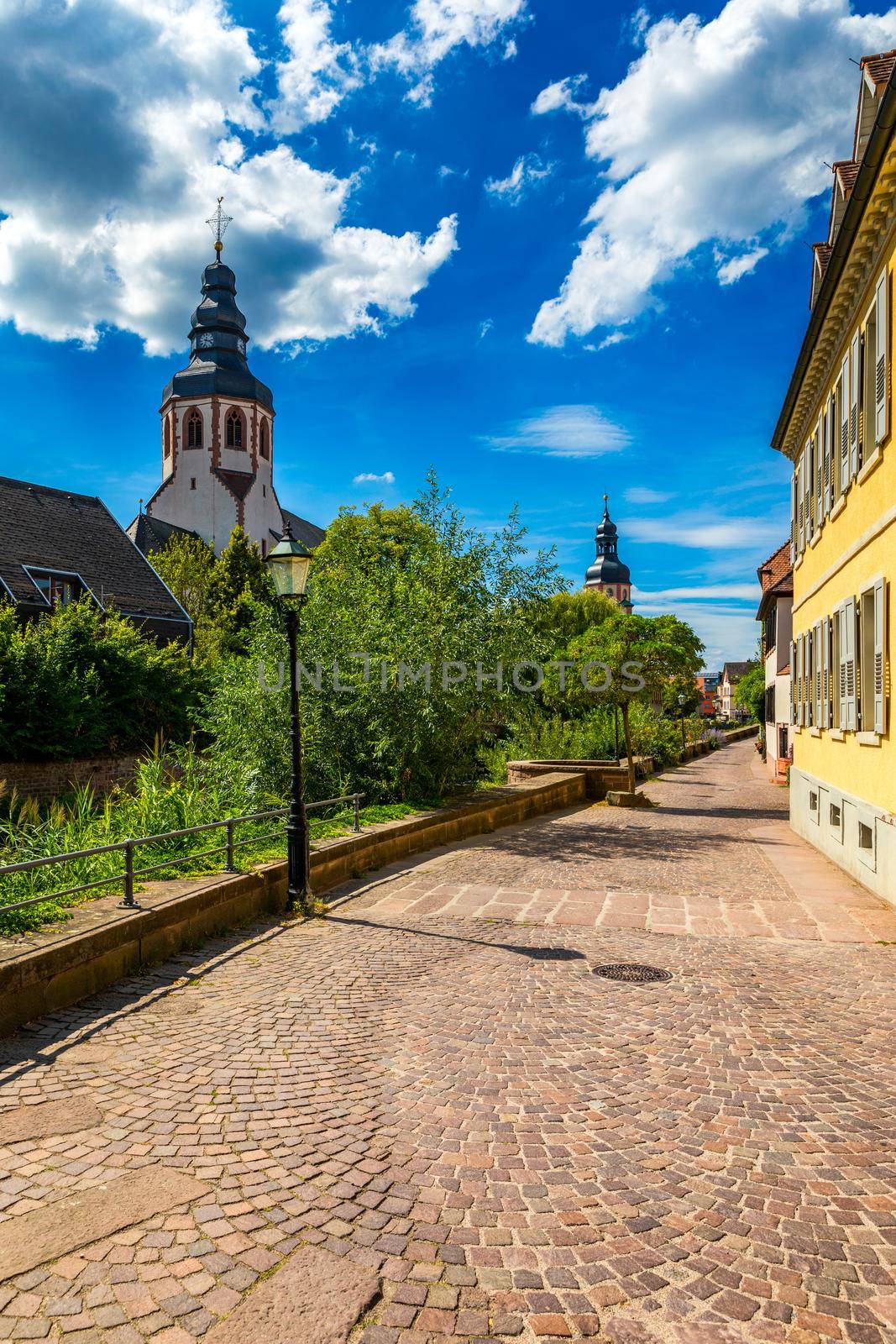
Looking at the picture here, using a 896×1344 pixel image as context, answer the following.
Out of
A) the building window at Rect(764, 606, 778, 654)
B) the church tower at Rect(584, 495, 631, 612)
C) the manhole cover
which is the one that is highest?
the church tower at Rect(584, 495, 631, 612)

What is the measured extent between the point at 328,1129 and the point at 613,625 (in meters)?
20.4

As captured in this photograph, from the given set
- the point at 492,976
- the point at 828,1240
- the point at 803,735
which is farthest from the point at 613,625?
the point at 828,1240

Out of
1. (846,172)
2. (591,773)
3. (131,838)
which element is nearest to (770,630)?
(591,773)

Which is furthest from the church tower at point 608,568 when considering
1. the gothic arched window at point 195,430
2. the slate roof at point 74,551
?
the slate roof at point 74,551

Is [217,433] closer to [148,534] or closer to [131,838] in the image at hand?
[148,534]

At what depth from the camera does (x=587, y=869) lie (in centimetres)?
1120

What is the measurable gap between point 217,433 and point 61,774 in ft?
163

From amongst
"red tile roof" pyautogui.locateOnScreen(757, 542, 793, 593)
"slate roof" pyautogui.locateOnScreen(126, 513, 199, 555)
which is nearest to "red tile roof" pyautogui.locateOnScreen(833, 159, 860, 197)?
"red tile roof" pyautogui.locateOnScreen(757, 542, 793, 593)

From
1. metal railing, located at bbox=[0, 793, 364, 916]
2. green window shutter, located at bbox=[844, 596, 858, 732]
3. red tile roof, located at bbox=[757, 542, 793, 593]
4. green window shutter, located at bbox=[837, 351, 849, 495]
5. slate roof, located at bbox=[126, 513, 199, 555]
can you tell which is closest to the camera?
metal railing, located at bbox=[0, 793, 364, 916]

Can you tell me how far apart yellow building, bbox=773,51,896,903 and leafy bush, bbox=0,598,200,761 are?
10784mm

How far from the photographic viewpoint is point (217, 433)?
62875 millimetres

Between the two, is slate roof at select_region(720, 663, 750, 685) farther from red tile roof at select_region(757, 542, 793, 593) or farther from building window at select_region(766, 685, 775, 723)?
red tile roof at select_region(757, 542, 793, 593)

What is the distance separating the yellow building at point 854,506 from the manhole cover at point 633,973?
3.57 metres

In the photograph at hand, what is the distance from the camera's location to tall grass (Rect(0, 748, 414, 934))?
666cm
